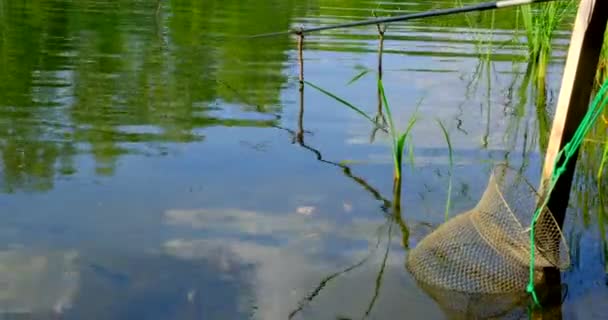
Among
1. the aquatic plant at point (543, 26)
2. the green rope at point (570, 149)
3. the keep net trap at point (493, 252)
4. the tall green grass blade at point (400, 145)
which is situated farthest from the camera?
the aquatic plant at point (543, 26)

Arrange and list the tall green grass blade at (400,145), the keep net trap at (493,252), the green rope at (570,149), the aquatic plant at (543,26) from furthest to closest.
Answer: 1. the aquatic plant at (543,26)
2. the tall green grass blade at (400,145)
3. the keep net trap at (493,252)
4. the green rope at (570,149)

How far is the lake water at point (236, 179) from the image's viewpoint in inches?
139

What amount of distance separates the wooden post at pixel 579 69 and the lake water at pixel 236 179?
2.63 feet

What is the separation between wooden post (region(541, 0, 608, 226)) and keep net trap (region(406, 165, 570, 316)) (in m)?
0.31

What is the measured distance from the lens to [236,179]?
5.18 metres

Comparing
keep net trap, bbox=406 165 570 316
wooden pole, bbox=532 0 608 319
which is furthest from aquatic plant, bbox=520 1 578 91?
wooden pole, bbox=532 0 608 319

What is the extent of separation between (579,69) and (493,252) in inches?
39.2

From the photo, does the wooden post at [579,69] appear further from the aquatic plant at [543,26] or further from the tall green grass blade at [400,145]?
the aquatic plant at [543,26]

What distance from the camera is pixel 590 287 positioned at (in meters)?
3.62

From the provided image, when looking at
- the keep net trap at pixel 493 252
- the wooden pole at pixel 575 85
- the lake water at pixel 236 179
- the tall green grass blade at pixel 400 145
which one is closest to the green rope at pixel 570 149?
the wooden pole at pixel 575 85

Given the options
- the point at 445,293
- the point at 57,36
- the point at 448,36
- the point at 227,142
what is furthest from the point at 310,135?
the point at 448,36

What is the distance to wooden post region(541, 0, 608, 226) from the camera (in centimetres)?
306

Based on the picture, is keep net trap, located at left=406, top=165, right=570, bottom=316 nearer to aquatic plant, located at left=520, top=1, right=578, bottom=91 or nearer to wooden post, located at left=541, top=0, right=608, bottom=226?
wooden post, located at left=541, top=0, right=608, bottom=226

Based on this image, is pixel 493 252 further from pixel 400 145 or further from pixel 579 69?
pixel 400 145
